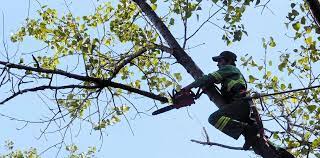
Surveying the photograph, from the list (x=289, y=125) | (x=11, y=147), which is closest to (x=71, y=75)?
(x=289, y=125)

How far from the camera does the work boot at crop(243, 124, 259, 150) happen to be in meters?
5.20

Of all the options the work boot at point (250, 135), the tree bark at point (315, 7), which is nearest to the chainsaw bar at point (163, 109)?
the work boot at point (250, 135)

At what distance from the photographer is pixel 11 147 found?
18.4m

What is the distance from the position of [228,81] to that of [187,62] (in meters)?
0.52

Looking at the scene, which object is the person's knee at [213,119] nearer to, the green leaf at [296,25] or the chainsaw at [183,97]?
the chainsaw at [183,97]

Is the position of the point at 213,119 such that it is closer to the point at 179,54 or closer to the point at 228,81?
the point at 228,81

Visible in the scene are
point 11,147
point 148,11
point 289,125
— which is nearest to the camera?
point 289,125

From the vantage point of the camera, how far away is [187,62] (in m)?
5.59

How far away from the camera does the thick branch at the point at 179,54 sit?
5.34 metres

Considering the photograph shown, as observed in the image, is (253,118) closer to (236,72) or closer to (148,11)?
(236,72)

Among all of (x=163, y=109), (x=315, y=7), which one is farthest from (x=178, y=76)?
(x=315, y=7)

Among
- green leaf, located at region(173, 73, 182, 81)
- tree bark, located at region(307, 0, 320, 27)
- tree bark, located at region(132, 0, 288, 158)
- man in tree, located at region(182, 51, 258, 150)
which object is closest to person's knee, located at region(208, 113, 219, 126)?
man in tree, located at region(182, 51, 258, 150)

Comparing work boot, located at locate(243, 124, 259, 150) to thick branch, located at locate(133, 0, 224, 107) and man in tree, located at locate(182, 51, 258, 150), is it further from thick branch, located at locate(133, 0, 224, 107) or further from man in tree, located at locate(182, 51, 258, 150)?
thick branch, located at locate(133, 0, 224, 107)

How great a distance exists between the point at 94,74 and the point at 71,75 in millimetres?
1844
